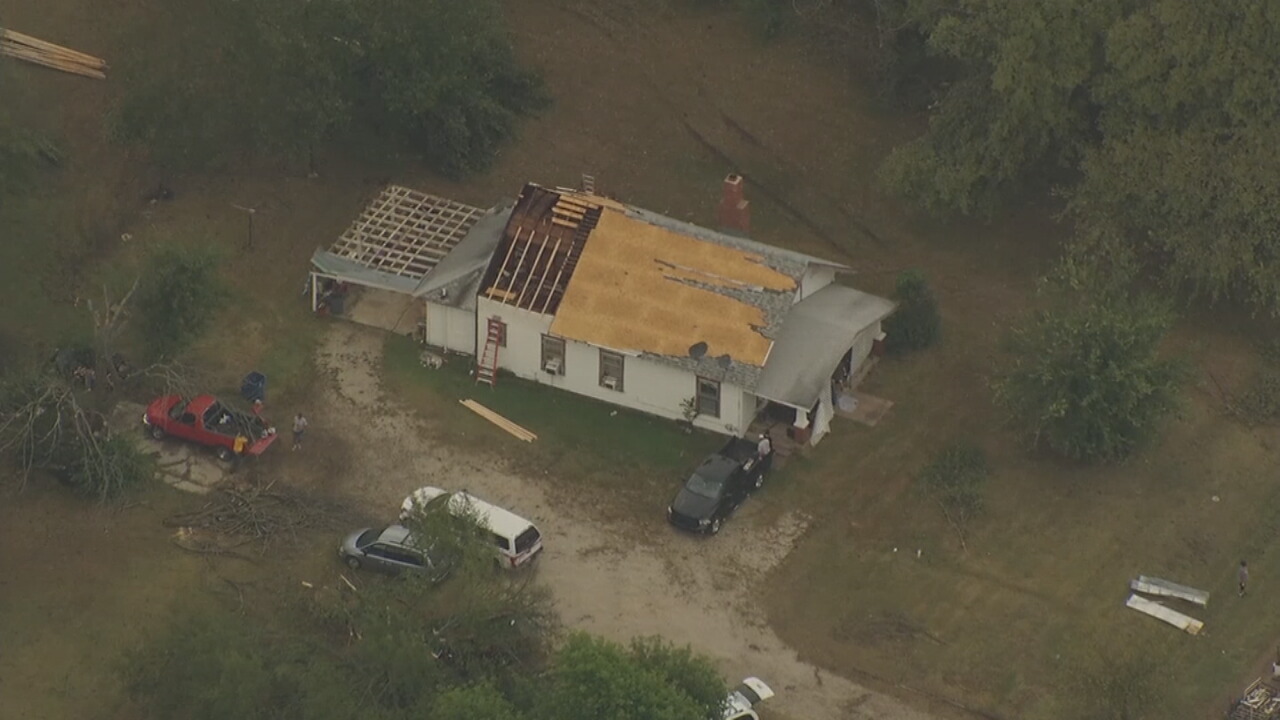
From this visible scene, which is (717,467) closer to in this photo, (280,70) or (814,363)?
(814,363)

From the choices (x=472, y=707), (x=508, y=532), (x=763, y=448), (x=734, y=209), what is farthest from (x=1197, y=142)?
(x=472, y=707)

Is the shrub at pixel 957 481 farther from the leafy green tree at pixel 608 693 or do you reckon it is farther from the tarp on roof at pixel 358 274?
the tarp on roof at pixel 358 274

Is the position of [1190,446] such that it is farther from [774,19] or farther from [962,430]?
[774,19]

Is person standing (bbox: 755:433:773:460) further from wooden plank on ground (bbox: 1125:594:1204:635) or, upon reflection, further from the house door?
wooden plank on ground (bbox: 1125:594:1204:635)

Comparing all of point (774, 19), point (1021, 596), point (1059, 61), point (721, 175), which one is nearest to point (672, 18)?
point (774, 19)

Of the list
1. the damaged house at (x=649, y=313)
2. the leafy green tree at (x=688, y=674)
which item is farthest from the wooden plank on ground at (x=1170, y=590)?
the leafy green tree at (x=688, y=674)
